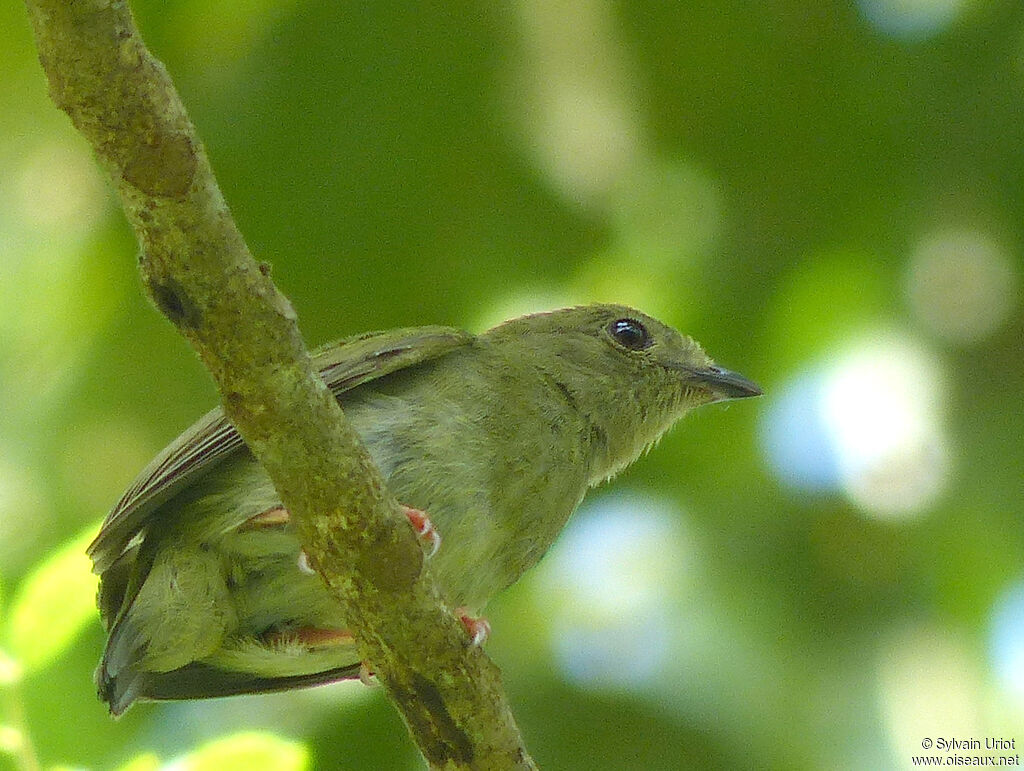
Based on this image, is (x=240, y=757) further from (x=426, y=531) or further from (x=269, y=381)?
(x=269, y=381)

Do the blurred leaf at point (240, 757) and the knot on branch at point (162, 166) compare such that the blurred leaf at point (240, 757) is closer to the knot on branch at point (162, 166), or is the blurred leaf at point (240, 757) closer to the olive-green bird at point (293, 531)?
the olive-green bird at point (293, 531)

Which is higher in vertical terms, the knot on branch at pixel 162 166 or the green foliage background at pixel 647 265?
the green foliage background at pixel 647 265

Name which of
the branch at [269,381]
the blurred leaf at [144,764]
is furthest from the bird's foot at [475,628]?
the blurred leaf at [144,764]

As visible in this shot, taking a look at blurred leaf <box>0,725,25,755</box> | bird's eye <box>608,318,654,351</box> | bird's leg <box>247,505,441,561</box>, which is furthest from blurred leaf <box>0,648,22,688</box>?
bird's eye <box>608,318,654,351</box>

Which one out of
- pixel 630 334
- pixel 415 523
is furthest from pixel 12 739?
pixel 630 334

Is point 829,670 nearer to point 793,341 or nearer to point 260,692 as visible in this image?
point 793,341

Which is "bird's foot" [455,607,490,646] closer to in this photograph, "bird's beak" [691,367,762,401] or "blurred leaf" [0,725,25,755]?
"blurred leaf" [0,725,25,755]
